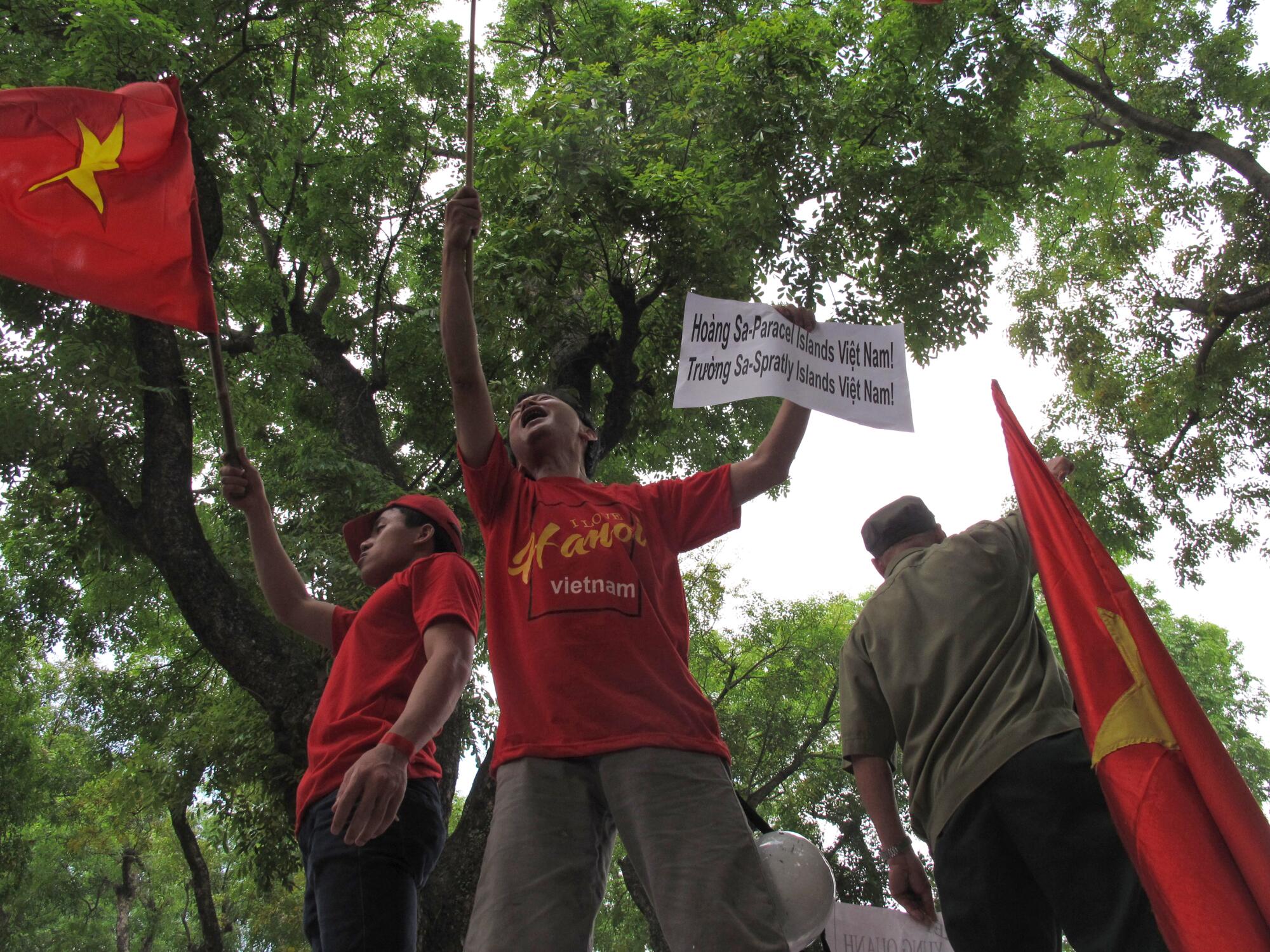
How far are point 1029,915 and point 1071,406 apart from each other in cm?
991

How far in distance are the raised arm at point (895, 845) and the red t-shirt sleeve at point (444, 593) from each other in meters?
1.07

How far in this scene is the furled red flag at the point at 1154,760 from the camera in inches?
67.2

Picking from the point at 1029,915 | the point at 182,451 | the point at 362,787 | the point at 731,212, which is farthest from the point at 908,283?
the point at 362,787

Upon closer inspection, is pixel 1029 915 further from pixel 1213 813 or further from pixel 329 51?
pixel 329 51

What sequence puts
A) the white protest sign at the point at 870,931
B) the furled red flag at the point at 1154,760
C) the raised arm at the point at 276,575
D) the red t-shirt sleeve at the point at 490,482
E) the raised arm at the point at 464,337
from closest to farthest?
the furled red flag at the point at 1154,760, the raised arm at the point at 464,337, the red t-shirt sleeve at the point at 490,482, the raised arm at the point at 276,575, the white protest sign at the point at 870,931

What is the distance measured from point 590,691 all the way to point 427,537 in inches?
40.3

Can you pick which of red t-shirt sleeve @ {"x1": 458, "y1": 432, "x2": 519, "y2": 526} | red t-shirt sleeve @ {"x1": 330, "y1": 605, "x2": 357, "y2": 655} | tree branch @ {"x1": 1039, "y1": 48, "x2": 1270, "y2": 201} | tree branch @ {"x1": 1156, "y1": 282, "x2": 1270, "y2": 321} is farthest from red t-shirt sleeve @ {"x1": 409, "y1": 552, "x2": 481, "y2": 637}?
tree branch @ {"x1": 1156, "y1": 282, "x2": 1270, "y2": 321}

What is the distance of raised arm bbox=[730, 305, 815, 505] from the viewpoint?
8.11 feet

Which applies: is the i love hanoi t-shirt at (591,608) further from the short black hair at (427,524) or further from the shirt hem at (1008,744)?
the shirt hem at (1008,744)

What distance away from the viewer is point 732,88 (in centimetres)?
687

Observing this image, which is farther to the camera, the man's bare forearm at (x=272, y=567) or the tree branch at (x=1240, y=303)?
the tree branch at (x=1240, y=303)

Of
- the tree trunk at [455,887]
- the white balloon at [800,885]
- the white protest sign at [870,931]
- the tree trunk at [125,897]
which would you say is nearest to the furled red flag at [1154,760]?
the white balloon at [800,885]

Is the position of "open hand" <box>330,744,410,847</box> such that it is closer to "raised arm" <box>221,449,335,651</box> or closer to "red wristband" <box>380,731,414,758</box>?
"red wristband" <box>380,731,414,758</box>

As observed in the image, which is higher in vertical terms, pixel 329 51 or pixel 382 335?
pixel 329 51
